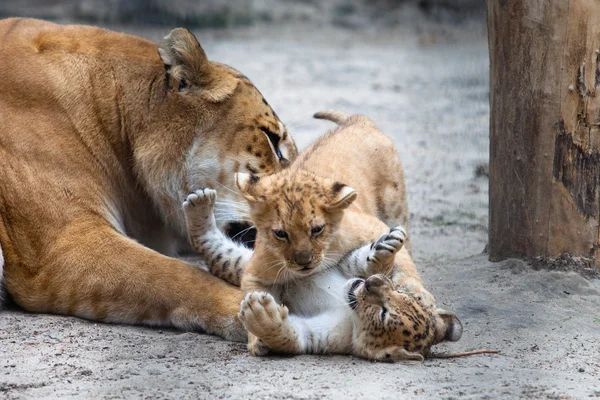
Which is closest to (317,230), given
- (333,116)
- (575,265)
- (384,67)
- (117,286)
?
(117,286)

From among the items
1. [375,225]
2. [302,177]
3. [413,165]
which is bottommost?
[413,165]

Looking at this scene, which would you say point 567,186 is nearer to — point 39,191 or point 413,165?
point 39,191

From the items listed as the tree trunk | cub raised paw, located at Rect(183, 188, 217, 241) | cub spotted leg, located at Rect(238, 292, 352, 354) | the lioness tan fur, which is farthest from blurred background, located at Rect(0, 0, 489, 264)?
cub spotted leg, located at Rect(238, 292, 352, 354)

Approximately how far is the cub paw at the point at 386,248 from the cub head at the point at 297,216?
0.16m

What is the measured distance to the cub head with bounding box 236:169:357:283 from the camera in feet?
10.4

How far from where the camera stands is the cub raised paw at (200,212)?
156 inches

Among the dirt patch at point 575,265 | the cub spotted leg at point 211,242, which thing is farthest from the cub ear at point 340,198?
the dirt patch at point 575,265

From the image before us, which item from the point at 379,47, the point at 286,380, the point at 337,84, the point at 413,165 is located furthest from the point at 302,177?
the point at 379,47

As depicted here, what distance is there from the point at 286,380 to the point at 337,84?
21.0ft

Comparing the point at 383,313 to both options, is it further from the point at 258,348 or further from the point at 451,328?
the point at 258,348

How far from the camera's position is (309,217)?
10.4ft

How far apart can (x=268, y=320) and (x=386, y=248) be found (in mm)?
487

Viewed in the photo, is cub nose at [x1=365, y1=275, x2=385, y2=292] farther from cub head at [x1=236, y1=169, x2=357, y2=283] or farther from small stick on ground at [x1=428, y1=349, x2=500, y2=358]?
small stick on ground at [x1=428, y1=349, x2=500, y2=358]

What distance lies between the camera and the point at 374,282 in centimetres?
317
